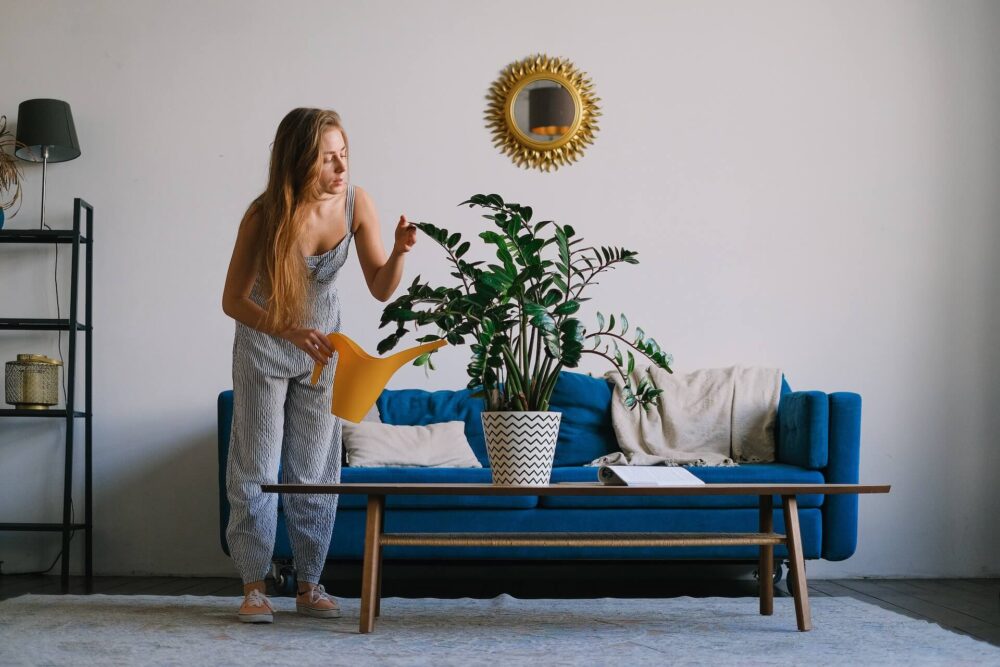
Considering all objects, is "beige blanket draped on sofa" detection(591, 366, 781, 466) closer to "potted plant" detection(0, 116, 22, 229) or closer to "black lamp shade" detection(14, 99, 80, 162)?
"black lamp shade" detection(14, 99, 80, 162)

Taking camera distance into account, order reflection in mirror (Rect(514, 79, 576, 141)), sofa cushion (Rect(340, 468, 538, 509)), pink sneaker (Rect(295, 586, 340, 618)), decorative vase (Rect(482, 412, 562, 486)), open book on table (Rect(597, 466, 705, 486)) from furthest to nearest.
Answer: reflection in mirror (Rect(514, 79, 576, 141)) → sofa cushion (Rect(340, 468, 538, 509)) → pink sneaker (Rect(295, 586, 340, 618)) → decorative vase (Rect(482, 412, 562, 486)) → open book on table (Rect(597, 466, 705, 486))

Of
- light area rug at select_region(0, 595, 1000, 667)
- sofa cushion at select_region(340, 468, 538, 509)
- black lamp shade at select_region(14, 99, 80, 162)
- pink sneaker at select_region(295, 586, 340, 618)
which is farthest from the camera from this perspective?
black lamp shade at select_region(14, 99, 80, 162)

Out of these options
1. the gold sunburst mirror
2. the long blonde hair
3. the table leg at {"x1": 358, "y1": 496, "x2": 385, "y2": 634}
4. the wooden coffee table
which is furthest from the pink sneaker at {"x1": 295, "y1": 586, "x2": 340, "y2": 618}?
the gold sunburst mirror

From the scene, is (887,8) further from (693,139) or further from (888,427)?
(888,427)

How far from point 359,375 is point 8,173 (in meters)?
2.39

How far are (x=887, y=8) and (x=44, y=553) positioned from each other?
12.6 ft

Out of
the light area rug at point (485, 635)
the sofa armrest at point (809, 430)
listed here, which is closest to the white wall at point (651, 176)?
the sofa armrest at point (809, 430)

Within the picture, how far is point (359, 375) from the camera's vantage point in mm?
2182

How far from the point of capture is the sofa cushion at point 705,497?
309cm

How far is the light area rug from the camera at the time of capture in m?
1.95

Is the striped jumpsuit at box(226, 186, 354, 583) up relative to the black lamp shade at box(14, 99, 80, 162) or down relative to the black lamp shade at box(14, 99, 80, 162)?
down

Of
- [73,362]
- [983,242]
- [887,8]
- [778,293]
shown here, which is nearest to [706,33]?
[887,8]

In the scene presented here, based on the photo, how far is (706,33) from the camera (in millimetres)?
4000

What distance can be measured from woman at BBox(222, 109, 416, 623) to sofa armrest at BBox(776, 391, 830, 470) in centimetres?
154
